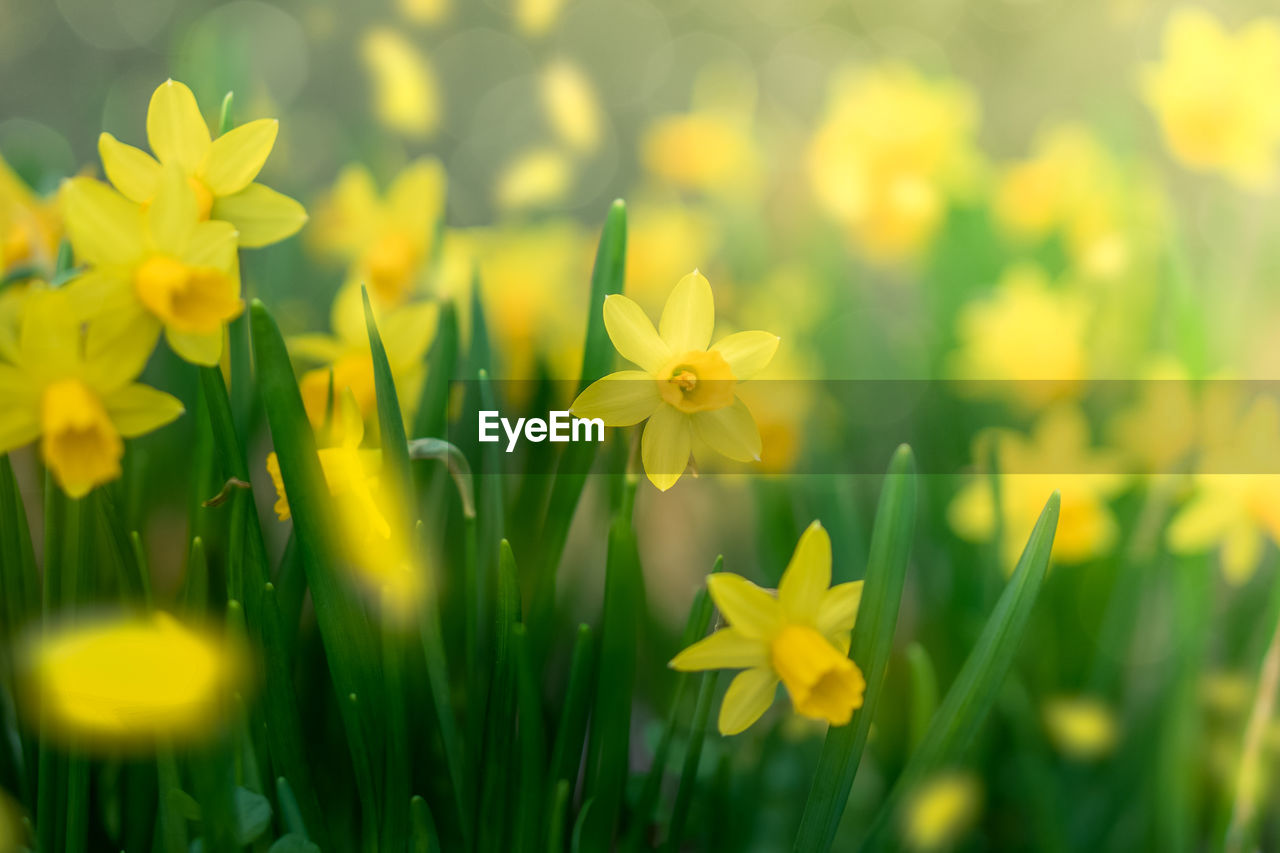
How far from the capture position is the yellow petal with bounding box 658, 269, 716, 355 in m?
0.41

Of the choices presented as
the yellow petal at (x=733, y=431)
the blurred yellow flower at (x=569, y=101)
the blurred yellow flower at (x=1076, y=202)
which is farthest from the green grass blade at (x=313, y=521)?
the blurred yellow flower at (x=1076, y=202)

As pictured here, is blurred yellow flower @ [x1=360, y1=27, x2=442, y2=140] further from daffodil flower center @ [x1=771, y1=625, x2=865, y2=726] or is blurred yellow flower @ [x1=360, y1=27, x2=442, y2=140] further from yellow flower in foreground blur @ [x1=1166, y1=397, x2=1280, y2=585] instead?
yellow flower in foreground blur @ [x1=1166, y1=397, x2=1280, y2=585]

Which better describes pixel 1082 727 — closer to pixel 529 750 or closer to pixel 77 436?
pixel 529 750

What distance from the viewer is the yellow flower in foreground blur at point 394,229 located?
0.77m

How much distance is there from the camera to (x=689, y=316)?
0.42 m

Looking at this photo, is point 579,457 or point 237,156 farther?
point 579,457

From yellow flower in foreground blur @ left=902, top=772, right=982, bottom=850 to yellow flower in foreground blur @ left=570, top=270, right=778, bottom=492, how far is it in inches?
12.6

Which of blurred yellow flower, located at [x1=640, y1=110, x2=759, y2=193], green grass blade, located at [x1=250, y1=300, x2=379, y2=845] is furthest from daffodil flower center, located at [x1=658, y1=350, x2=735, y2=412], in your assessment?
blurred yellow flower, located at [x1=640, y1=110, x2=759, y2=193]

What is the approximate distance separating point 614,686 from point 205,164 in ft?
1.31

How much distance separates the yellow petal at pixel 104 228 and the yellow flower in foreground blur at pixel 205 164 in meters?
0.02

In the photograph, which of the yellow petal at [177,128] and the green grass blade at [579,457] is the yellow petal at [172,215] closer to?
the yellow petal at [177,128]

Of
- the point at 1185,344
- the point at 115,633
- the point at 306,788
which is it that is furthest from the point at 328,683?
the point at 1185,344

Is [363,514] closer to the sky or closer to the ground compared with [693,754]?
closer to the sky

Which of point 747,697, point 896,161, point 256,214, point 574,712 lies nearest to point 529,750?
point 574,712
